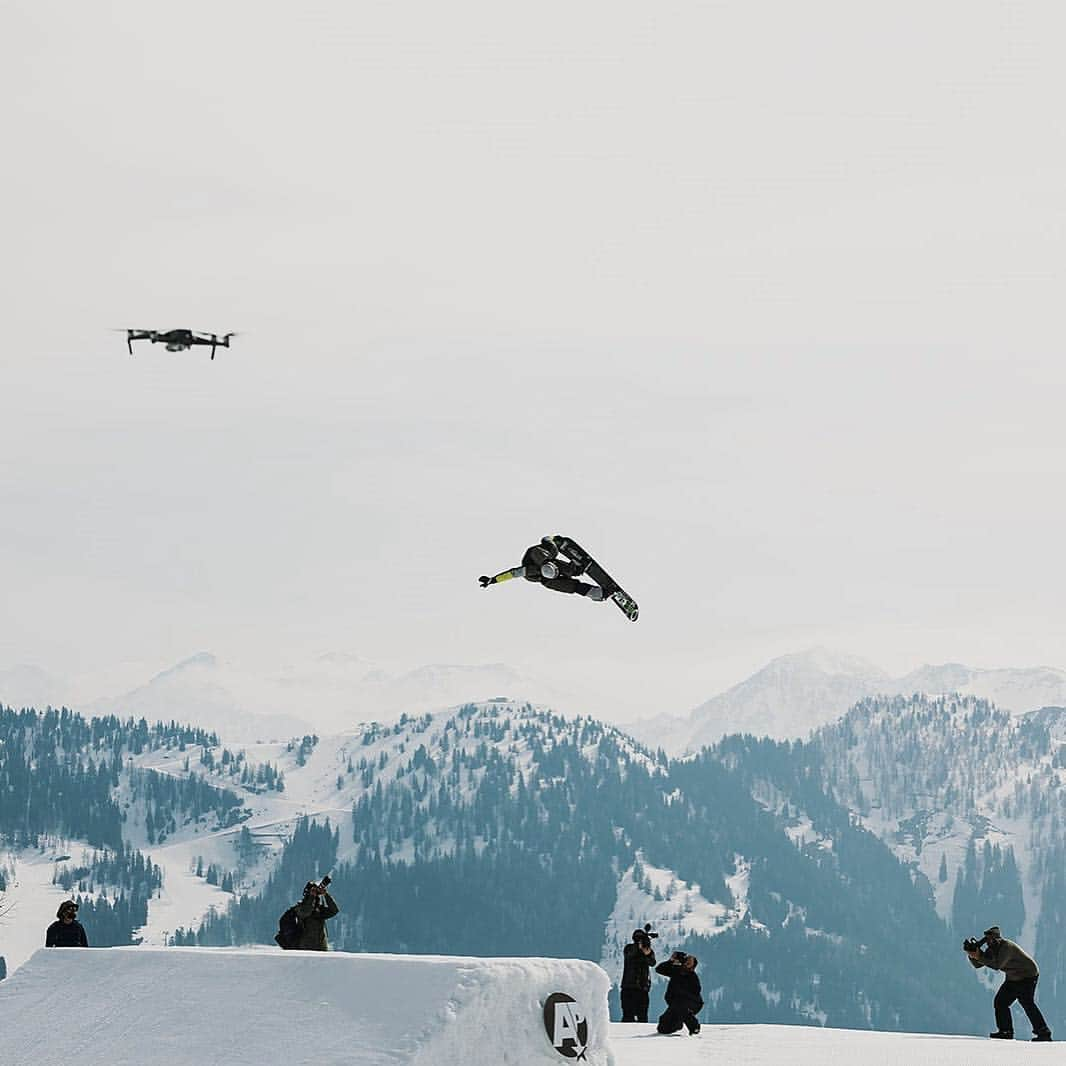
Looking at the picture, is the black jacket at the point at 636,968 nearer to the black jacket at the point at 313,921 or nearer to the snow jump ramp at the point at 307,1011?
the black jacket at the point at 313,921

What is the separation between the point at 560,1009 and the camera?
16422mm

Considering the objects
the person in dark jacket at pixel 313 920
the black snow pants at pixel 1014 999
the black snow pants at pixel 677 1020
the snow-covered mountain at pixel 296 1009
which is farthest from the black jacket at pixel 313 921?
the black snow pants at pixel 1014 999

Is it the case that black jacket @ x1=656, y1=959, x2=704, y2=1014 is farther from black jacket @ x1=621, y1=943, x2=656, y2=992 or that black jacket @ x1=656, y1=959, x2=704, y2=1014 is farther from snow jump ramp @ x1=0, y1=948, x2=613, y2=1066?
snow jump ramp @ x1=0, y1=948, x2=613, y2=1066

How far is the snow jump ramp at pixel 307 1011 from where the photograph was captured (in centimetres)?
1517

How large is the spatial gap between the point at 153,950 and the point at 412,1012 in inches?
128

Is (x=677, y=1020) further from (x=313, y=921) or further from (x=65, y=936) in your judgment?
(x=65, y=936)

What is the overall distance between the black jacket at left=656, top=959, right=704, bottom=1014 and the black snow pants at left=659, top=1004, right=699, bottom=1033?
5 centimetres

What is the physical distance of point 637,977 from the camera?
85.5ft

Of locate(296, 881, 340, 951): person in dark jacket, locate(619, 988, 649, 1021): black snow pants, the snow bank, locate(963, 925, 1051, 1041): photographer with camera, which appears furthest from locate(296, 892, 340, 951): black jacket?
locate(963, 925, 1051, 1041): photographer with camera

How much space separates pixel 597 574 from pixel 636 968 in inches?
261

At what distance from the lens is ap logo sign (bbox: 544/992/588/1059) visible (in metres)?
16.3

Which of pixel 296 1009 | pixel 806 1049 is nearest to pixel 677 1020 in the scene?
pixel 806 1049

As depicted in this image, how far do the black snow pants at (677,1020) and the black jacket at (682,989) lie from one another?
2.0 inches

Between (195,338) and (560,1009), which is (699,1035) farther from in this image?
(195,338)
